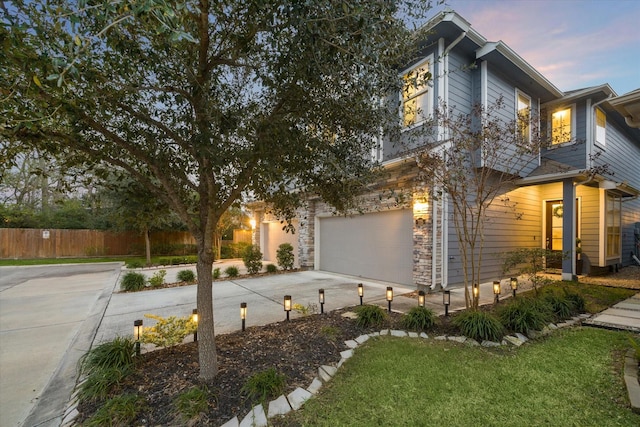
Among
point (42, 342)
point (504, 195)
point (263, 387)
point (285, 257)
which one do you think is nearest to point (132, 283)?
point (42, 342)

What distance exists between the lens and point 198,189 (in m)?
3.03

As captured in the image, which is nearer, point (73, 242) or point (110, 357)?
point (110, 357)

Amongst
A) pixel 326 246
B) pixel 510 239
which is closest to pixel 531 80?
pixel 510 239

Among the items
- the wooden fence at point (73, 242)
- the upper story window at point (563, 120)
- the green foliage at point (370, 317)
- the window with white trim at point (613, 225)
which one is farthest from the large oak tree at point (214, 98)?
the wooden fence at point (73, 242)

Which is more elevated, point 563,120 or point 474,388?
point 563,120

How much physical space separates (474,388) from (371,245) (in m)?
6.09

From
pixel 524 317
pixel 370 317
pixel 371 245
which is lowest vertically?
pixel 370 317

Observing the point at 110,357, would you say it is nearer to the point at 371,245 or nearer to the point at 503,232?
the point at 371,245

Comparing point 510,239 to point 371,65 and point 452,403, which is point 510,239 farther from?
point 371,65

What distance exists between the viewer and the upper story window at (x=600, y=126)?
30.8 feet

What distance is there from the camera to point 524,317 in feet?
13.8

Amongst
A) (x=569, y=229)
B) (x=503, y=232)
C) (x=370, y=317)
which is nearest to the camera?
(x=370, y=317)

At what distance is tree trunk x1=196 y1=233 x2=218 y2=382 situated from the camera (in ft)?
9.59

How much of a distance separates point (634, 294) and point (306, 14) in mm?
8990
